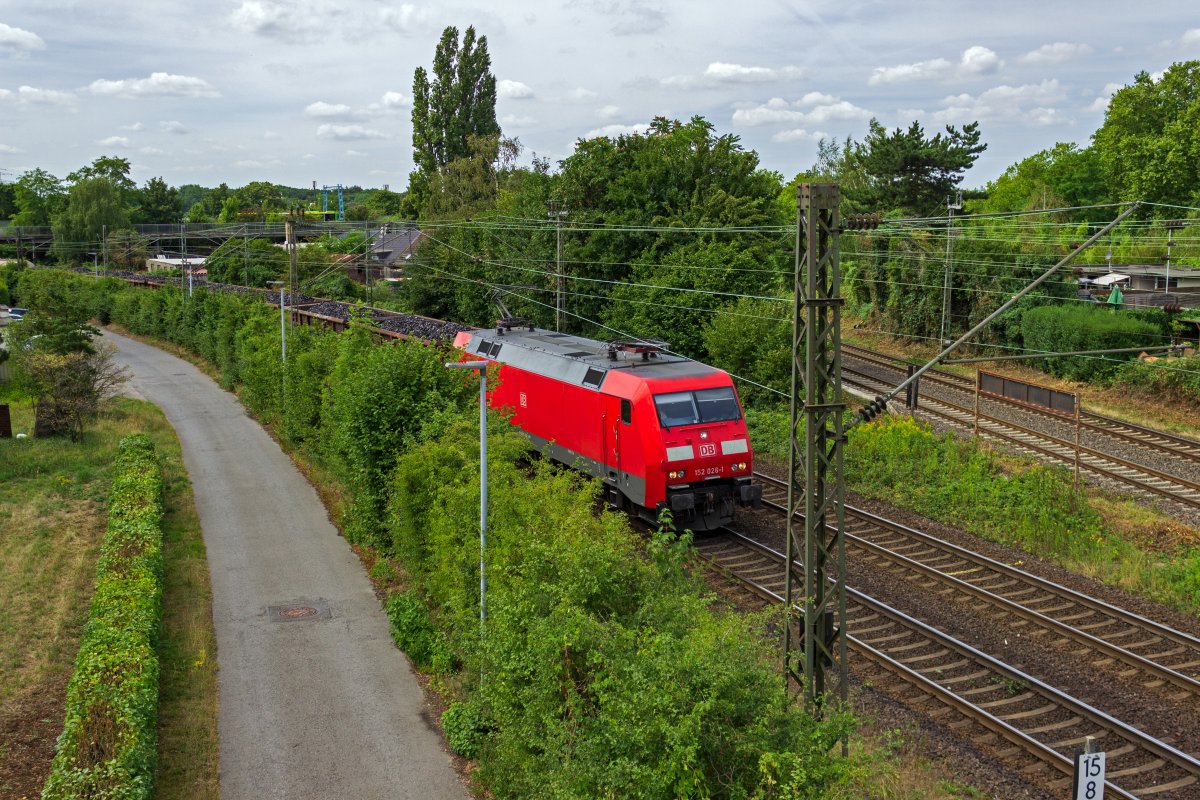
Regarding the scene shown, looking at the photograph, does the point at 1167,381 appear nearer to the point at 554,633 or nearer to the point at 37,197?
the point at 554,633

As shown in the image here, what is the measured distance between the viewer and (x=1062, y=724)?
42.3 feet

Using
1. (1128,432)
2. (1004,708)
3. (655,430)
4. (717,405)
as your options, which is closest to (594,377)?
(655,430)

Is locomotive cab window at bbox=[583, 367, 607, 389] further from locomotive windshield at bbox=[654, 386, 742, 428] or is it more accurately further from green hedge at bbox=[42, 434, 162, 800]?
green hedge at bbox=[42, 434, 162, 800]

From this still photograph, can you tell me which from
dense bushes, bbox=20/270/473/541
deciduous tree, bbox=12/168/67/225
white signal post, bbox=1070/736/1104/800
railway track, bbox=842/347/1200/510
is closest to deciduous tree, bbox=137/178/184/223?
deciduous tree, bbox=12/168/67/225

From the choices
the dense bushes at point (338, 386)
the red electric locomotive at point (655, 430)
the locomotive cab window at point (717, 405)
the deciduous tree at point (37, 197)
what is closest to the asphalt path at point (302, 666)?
the dense bushes at point (338, 386)

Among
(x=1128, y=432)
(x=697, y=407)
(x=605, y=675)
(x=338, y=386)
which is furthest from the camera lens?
(x=1128, y=432)

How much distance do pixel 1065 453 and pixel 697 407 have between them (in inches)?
493

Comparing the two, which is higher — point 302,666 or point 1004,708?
point 1004,708

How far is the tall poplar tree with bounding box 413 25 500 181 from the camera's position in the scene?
73.9m

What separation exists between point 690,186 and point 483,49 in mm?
40553

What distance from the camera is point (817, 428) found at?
11625 mm

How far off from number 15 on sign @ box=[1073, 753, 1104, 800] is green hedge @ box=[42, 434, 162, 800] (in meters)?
9.59

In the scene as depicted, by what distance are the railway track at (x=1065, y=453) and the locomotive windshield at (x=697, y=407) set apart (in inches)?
390

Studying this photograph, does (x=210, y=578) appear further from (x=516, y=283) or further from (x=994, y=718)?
(x=516, y=283)
